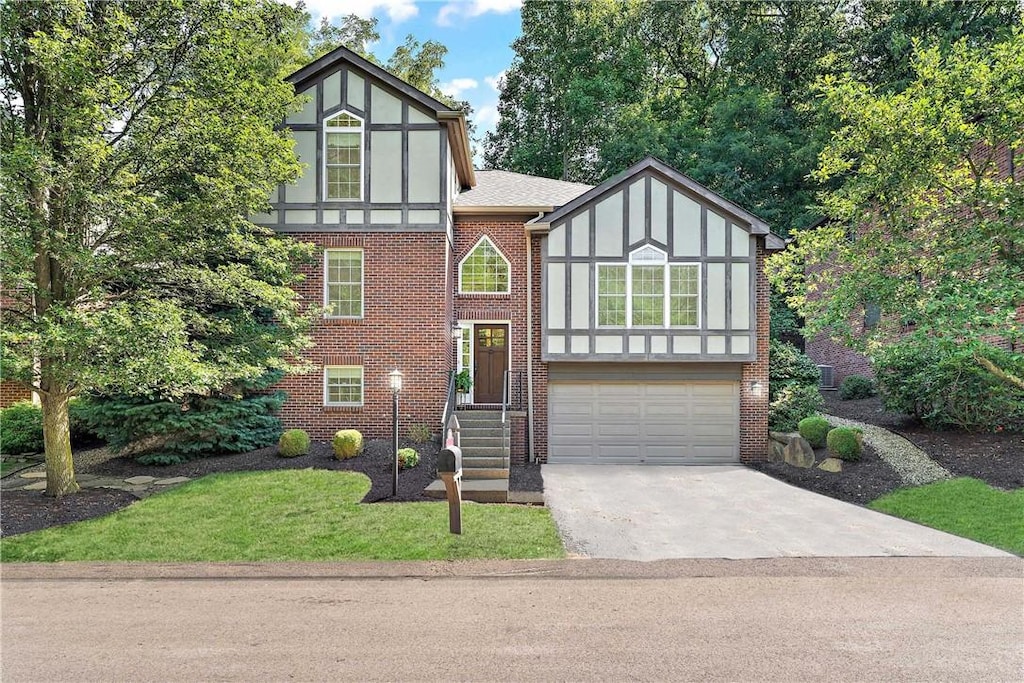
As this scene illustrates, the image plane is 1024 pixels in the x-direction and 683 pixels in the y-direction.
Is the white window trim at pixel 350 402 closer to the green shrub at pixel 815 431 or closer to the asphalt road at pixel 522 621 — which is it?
the asphalt road at pixel 522 621

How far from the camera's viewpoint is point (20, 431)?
13.1 metres

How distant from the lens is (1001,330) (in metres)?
9.08

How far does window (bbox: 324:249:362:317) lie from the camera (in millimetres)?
13828

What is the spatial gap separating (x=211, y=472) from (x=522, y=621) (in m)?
8.18

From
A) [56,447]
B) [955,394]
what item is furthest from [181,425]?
[955,394]

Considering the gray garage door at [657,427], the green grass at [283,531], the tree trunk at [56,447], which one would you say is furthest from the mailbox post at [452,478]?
the gray garage door at [657,427]

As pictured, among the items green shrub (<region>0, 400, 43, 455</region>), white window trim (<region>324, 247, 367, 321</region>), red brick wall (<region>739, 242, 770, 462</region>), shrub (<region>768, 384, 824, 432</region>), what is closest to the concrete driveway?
red brick wall (<region>739, 242, 770, 462</region>)

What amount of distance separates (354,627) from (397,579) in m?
1.31

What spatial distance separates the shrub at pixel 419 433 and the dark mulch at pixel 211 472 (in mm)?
120

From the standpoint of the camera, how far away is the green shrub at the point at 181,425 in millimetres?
11766

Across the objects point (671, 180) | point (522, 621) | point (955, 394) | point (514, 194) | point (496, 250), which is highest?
point (514, 194)

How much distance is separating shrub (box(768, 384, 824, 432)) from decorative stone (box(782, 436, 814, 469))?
1.10m

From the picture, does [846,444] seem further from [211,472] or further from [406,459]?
[211,472]

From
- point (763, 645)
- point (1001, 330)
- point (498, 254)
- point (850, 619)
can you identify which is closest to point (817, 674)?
point (763, 645)
